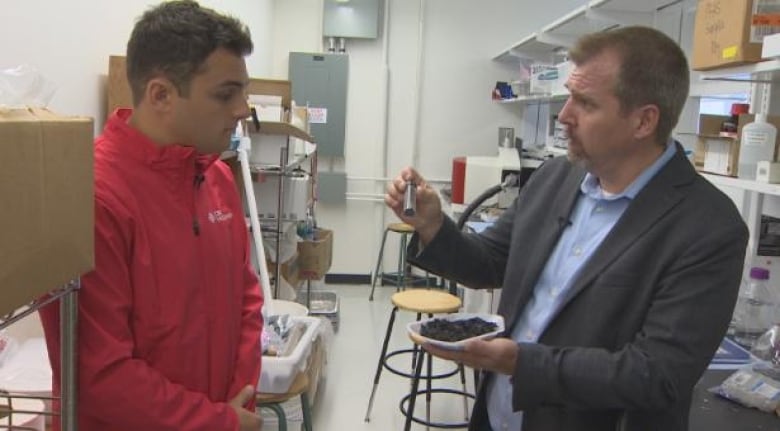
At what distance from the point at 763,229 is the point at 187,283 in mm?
1924

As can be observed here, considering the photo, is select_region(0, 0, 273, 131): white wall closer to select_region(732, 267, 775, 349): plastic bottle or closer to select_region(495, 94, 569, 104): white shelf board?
select_region(732, 267, 775, 349): plastic bottle

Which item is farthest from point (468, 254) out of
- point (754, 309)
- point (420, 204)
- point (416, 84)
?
point (416, 84)

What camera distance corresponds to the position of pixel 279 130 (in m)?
2.79

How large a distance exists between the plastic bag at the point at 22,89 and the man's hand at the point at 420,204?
78 cm

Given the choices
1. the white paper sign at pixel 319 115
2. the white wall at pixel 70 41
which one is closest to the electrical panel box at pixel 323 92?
the white paper sign at pixel 319 115

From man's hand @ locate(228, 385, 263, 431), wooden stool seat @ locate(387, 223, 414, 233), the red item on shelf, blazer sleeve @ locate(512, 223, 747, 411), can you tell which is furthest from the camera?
wooden stool seat @ locate(387, 223, 414, 233)

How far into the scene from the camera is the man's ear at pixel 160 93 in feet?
3.70

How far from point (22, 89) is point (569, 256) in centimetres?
103

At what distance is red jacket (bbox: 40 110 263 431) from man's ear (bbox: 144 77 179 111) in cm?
6

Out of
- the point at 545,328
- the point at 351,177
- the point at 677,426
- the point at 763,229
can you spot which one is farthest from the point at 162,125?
the point at 351,177

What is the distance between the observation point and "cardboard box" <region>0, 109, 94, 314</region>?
27.0 inches

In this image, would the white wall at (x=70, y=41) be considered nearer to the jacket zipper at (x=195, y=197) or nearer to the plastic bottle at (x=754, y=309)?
the jacket zipper at (x=195, y=197)

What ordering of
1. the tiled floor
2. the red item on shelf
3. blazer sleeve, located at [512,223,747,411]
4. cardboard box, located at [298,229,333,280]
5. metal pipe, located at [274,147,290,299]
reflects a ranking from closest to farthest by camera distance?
blazer sleeve, located at [512,223,747,411] < metal pipe, located at [274,147,290,299] < the tiled floor < cardboard box, located at [298,229,333,280] < the red item on shelf

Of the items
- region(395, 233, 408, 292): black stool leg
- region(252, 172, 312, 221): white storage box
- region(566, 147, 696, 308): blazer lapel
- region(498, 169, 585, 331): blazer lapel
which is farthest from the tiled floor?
region(566, 147, 696, 308): blazer lapel
